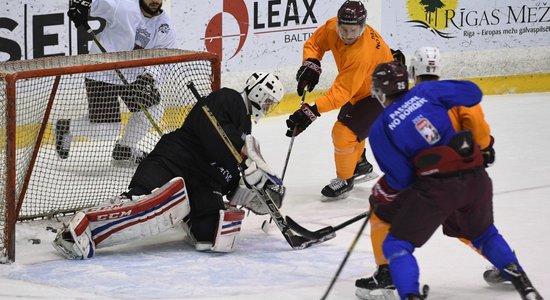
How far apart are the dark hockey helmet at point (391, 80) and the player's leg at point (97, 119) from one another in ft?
6.28

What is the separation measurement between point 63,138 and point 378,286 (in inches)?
88.4

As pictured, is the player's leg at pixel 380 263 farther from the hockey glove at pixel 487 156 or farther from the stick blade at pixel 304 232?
the stick blade at pixel 304 232

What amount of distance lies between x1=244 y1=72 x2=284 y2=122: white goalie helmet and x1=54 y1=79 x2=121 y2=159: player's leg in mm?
927

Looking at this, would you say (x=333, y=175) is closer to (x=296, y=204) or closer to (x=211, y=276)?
(x=296, y=204)

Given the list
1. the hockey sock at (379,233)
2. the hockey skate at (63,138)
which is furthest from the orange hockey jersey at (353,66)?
the hockey sock at (379,233)

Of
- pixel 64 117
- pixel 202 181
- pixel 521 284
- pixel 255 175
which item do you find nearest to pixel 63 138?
pixel 64 117

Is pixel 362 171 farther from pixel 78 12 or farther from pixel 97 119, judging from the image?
pixel 78 12

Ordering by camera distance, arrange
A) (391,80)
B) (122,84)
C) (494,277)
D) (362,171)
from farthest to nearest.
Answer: (362,171) → (122,84) → (494,277) → (391,80)

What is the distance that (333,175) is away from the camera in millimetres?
6129

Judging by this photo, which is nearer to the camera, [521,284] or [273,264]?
[521,284]

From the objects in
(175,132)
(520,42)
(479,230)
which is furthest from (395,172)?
(520,42)

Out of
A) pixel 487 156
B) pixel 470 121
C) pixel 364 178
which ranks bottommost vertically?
pixel 364 178

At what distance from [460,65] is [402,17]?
0.64 metres

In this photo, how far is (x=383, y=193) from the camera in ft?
12.3
